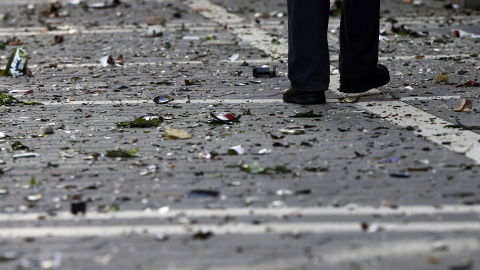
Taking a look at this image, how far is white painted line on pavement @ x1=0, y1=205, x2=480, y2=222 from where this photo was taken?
3342mm

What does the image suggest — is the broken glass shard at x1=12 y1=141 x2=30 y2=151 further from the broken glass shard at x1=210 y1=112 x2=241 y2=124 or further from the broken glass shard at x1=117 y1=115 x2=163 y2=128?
the broken glass shard at x1=210 y1=112 x2=241 y2=124

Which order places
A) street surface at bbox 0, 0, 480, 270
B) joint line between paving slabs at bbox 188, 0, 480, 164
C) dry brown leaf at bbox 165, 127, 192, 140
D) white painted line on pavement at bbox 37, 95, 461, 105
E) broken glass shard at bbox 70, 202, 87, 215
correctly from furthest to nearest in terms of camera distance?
white painted line on pavement at bbox 37, 95, 461, 105 < dry brown leaf at bbox 165, 127, 192, 140 < joint line between paving slabs at bbox 188, 0, 480, 164 < broken glass shard at bbox 70, 202, 87, 215 < street surface at bbox 0, 0, 480, 270

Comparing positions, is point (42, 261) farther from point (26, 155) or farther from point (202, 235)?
point (26, 155)

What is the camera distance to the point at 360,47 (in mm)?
5766

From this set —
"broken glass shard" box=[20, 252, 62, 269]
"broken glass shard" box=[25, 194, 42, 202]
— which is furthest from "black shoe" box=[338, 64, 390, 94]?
"broken glass shard" box=[20, 252, 62, 269]

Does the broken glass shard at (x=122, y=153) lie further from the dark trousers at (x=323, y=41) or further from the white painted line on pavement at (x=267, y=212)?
the dark trousers at (x=323, y=41)

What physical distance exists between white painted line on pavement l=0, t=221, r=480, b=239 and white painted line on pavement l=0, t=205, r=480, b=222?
0.12m

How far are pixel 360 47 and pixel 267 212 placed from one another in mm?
2654

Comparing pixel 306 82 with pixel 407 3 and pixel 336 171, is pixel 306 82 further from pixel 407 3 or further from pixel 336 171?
pixel 407 3

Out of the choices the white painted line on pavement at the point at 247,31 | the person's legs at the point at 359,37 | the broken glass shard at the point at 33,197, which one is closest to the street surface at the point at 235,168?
the broken glass shard at the point at 33,197

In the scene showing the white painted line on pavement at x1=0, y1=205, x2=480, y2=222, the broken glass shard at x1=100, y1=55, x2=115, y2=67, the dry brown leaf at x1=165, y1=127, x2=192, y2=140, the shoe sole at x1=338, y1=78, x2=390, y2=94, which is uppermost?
the white painted line on pavement at x1=0, y1=205, x2=480, y2=222

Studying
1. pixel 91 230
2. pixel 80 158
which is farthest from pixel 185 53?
pixel 91 230

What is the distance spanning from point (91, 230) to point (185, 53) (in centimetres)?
530

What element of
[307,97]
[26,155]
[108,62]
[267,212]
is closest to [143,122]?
[26,155]
